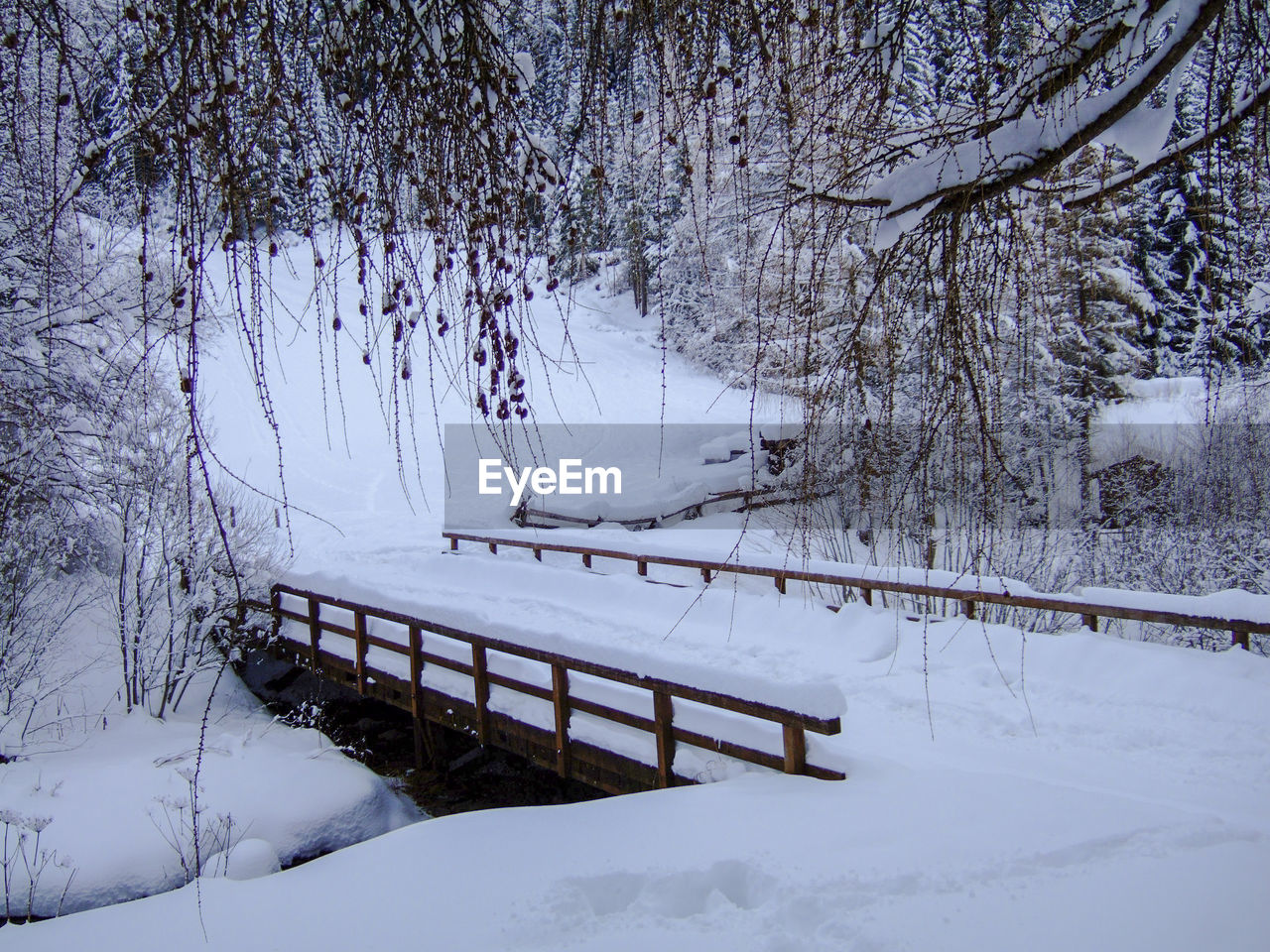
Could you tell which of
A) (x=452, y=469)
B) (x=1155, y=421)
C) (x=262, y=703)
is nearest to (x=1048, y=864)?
(x=262, y=703)

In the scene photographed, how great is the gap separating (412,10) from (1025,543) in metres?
10.7

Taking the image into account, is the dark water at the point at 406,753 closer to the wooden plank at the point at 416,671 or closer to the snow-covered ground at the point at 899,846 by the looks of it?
the wooden plank at the point at 416,671

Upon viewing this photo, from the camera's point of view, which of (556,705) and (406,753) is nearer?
(556,705)

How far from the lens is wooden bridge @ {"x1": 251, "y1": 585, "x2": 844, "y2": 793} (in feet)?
14.1

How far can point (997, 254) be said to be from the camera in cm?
167

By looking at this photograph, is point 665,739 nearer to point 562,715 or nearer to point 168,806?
point 562,715

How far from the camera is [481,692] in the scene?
6.36 m

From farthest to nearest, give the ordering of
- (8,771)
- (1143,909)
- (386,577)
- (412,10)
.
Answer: (386,577) < (8,771) < (1143,909) < (412,10)

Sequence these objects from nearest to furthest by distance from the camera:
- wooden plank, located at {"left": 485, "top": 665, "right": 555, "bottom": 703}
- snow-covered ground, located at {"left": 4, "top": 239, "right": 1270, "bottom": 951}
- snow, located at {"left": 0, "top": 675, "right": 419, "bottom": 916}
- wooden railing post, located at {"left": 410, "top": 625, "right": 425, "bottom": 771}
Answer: snow-covered ground, located at {"left": 4, "top": 239, "right": 1270, "bottom": 951} < wooden plank, located at {"left": 485, "top": 665, "right": 555, "bottom": 703} < snow, located at {"left": 0, "top": 675, "right": 419, "bottom": 916} < wooden railing post, located at {"left": 410, "top": 625, "right": 425, "bottom": 771}

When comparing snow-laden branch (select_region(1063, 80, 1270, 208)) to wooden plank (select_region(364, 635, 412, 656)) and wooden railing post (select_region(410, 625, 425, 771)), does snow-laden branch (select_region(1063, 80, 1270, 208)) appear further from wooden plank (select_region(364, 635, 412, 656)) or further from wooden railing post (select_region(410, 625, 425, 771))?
wooden plank (select_region(364, 635, 412, 656))

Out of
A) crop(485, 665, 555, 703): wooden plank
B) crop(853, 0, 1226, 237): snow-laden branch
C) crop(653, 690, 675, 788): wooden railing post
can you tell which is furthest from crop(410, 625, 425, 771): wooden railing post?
crop(853, 0, 1226, 237): snow-laden branch

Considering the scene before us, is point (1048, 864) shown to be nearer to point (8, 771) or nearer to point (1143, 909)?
point (1143, 909)

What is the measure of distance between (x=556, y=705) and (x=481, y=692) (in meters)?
1.15

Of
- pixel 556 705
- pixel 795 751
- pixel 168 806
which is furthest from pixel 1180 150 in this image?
pixel 168 806
